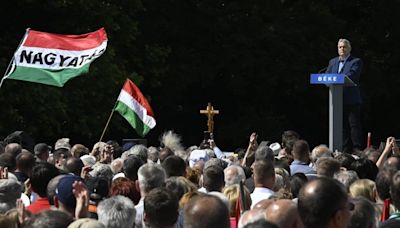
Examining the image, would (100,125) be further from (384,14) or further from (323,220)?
(323,220)

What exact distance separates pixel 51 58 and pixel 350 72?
4333mm

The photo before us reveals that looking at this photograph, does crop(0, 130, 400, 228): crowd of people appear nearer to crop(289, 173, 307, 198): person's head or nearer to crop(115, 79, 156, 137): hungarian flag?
crop(289, 173, 307, 198): person's head

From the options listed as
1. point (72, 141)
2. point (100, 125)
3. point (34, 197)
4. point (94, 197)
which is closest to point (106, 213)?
point (94, 197)

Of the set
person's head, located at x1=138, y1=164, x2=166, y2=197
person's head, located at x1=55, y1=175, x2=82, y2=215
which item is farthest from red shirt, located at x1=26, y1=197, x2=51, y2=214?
person's head, located at x1=138, y1=164, x2=166, y2=197

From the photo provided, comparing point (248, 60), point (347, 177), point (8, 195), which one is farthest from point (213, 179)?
point (248, 60)

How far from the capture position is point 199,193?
6.75 m

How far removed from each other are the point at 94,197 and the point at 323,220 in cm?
328

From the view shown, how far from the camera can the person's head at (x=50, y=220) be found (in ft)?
17.6

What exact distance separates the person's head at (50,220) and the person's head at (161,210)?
75cm

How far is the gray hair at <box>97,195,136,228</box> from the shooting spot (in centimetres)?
642

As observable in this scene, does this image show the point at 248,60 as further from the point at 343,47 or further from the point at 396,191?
the point at 396,191

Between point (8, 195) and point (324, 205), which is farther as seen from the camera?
point (8, 195)

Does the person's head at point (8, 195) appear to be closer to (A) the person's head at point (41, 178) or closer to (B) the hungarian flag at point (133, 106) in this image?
(A) the person's head at point (41, 178)

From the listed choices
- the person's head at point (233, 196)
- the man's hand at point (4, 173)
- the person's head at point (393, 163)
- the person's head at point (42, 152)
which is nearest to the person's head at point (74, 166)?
the man's hand at point (4, 173)
